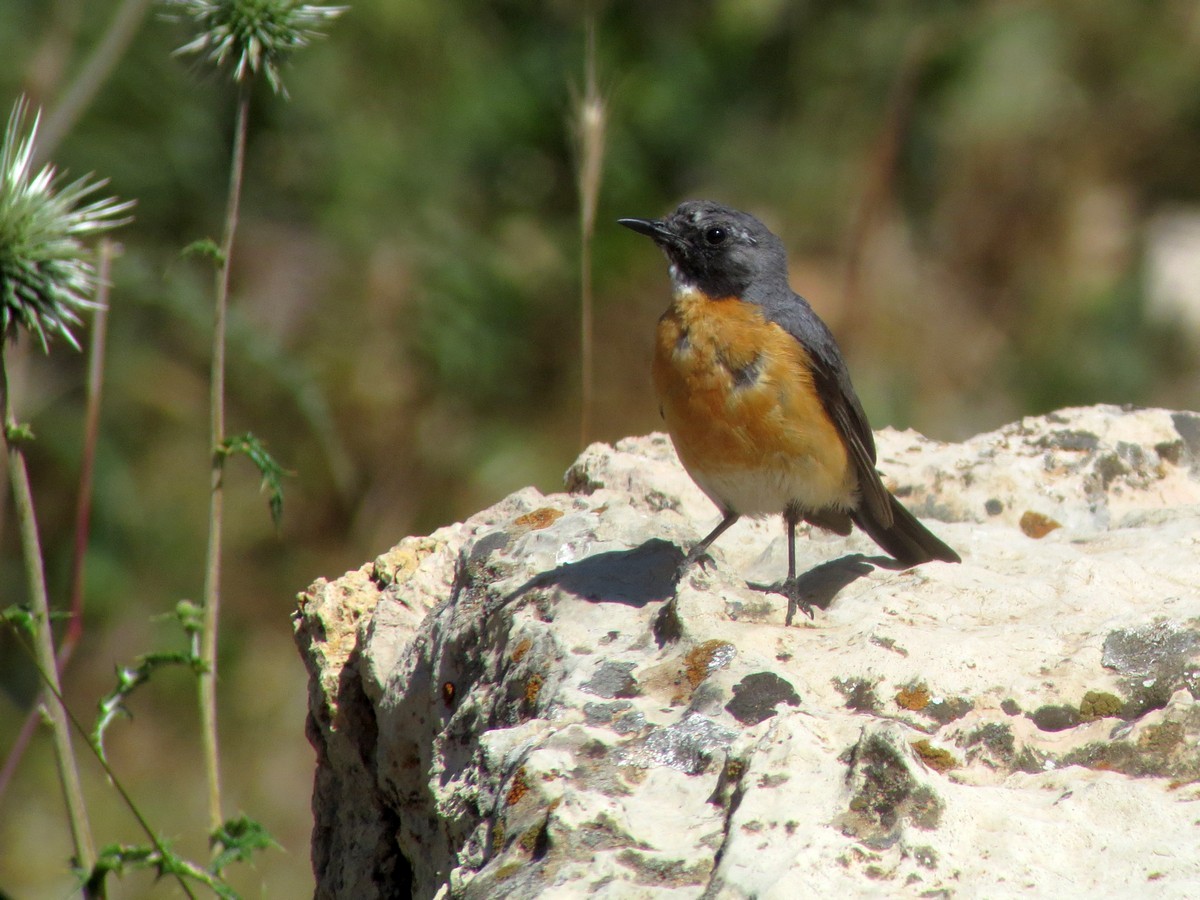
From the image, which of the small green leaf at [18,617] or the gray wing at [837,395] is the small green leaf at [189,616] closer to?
the small green leaf at [18,617]

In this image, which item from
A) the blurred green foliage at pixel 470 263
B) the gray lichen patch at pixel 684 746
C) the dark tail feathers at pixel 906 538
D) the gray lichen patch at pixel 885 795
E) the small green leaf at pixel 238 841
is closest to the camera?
the gray lichen patch at pixel 885 795

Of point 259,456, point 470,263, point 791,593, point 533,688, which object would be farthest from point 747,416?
point 470,263

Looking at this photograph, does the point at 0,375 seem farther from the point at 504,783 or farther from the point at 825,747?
the point at 825,747

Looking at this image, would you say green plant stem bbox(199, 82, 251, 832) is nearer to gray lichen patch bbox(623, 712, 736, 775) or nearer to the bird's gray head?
gray lichen patch bbox(623, 712, 736, 775)

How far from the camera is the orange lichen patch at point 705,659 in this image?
3.40 metres

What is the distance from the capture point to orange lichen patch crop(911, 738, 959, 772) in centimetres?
314

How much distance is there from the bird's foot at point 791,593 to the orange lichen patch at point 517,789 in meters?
1.13

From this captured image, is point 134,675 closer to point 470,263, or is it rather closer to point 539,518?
point 539,518

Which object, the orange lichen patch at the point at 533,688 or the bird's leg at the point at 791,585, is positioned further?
the bird's leg at the point at 791,585

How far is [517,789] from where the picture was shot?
3.01 m

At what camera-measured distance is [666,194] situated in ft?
27.9

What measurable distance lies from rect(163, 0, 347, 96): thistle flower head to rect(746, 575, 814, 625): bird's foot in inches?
81.0

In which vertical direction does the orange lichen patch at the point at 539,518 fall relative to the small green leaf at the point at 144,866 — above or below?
above

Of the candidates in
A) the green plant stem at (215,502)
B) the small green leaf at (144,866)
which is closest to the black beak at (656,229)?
the green plant stem at (215,502)
